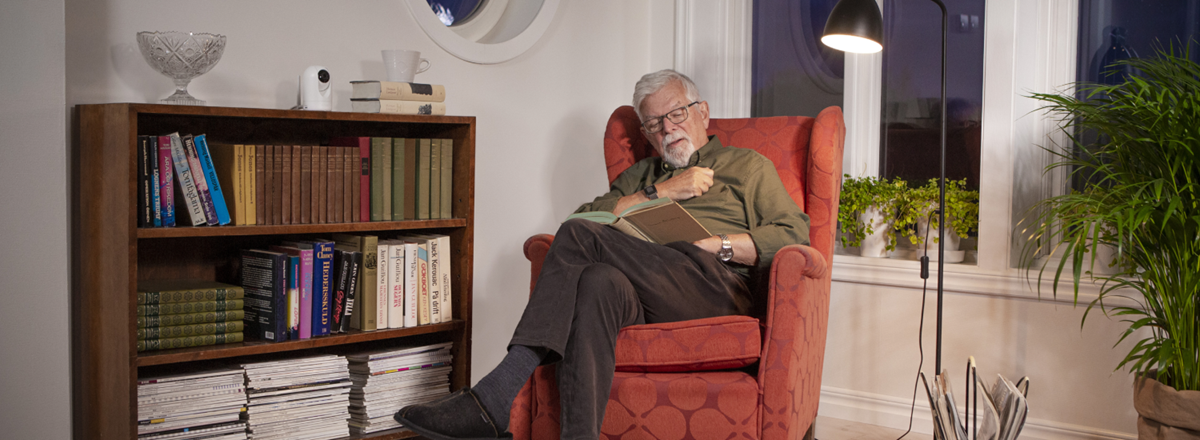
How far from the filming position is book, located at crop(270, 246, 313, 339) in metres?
1.98

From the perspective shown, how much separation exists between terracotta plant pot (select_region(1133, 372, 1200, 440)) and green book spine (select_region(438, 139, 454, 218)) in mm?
1866

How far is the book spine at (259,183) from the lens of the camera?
1.89 metres

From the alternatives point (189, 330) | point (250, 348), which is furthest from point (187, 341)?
point (250, 348)

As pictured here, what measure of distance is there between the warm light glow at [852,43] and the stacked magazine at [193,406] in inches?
69.9

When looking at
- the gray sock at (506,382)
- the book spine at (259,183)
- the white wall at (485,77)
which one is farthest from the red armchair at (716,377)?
the white wall at (485,77)

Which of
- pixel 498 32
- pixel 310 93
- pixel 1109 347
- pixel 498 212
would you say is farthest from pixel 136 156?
pixel 1109 347

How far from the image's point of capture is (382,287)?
2.11 meters

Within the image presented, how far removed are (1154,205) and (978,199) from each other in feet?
2.49

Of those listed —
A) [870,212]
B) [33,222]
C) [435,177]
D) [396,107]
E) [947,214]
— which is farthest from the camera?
[870,212]

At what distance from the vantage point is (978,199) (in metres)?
2.62

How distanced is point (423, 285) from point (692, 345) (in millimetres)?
783

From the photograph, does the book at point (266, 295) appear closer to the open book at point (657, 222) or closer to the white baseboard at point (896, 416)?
the open book at point (657, 222)

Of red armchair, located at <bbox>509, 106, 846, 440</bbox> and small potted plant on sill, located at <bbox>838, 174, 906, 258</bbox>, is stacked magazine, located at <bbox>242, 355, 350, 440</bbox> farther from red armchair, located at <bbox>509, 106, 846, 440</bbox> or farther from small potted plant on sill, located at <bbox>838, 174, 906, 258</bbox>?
small potted plant on sill, located at <bbox>838, 174, 906, 258</bbox>

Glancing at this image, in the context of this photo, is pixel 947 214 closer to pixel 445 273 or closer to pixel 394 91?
pixel 445 273
